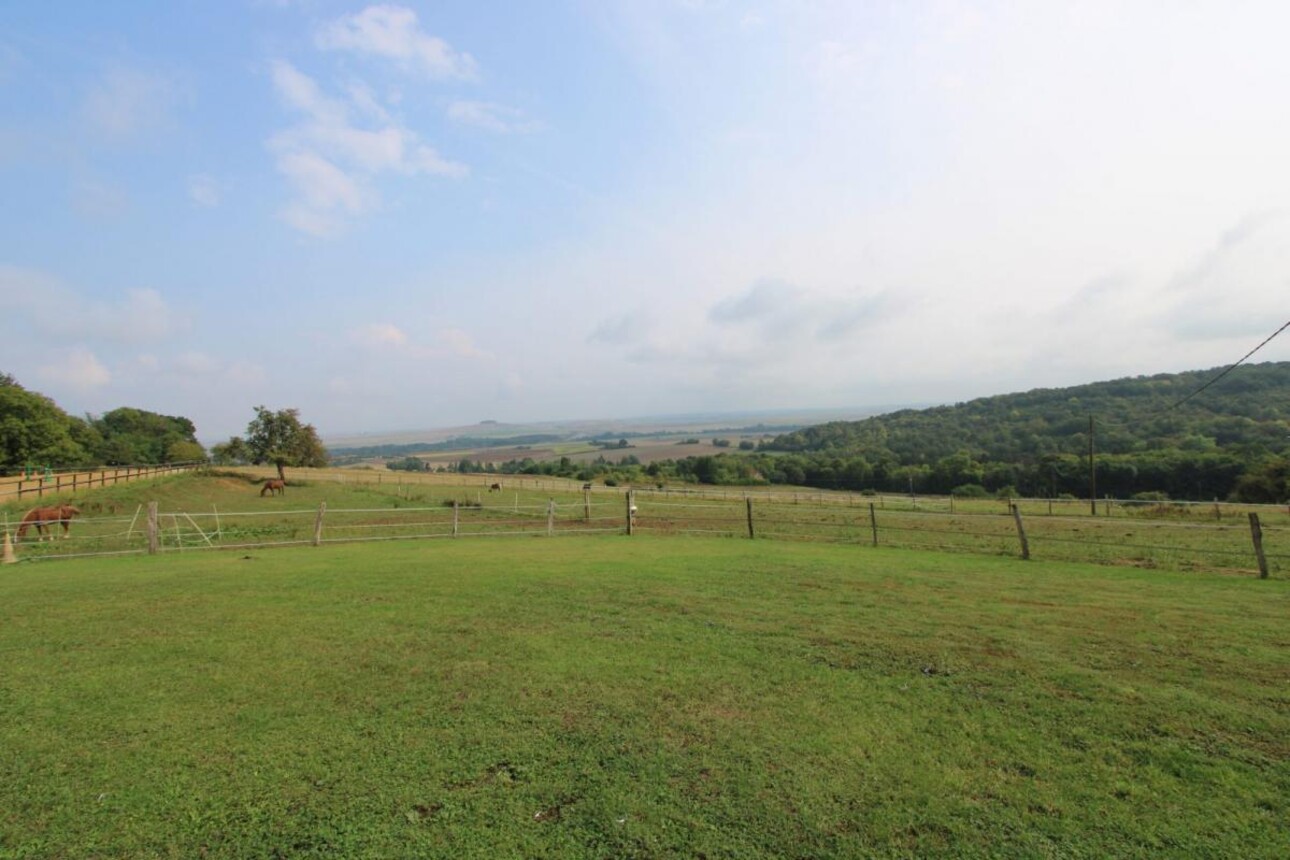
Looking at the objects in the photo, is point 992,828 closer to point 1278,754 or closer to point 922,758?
point 922,758

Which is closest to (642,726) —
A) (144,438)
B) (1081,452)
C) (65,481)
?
(65,481)

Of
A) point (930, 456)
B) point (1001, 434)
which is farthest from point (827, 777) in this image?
point (1001, 434)

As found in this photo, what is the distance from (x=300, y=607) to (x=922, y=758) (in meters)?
7.21

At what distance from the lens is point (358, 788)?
343 cm

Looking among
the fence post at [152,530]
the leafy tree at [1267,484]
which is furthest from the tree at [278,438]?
the leafy tree at [1267,484]

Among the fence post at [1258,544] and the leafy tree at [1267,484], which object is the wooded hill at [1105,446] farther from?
the fence post at [1258,544]

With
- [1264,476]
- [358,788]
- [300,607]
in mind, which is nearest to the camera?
[358,788]

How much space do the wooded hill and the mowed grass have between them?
42.8m

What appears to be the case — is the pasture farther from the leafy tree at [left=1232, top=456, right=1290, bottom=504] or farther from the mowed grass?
the leafy tree at [left=1232, top=456, right=1290, bottom=504]

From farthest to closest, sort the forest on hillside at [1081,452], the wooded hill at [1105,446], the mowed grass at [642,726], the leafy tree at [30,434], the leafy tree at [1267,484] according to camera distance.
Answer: the wooded hill at [1105,446] → the forest on hillside at [1081,452] → the leafy tree at [30,434] → the leafy tree at [1267,484] → the mowed grass at [642,726]

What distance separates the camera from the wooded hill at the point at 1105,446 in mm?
52656

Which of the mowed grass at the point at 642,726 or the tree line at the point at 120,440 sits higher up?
the tree line at the point at 120,440

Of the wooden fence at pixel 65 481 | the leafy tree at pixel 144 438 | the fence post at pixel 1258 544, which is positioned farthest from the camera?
the leafy tree at pixel 144 438

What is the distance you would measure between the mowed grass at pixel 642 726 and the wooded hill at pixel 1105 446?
140 feet
